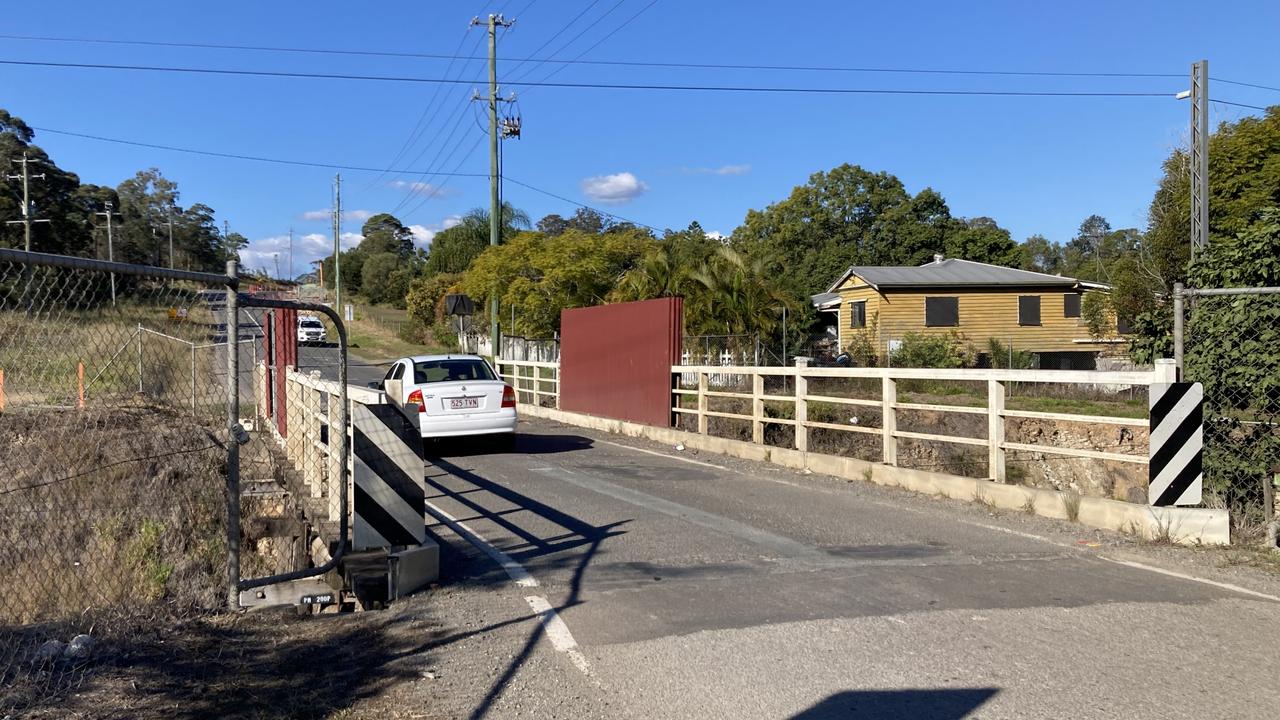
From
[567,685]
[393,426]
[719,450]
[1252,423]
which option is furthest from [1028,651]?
[719,450]

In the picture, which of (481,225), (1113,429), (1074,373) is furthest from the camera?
(481,225)

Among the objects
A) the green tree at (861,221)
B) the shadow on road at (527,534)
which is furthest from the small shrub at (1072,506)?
the green tree at (861,221)

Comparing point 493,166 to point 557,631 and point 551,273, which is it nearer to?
point 551,273

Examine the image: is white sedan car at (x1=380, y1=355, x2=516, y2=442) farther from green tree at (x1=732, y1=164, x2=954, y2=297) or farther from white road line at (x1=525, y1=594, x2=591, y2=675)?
green tree at (x1=732, y1=164, x2=954, y2=297)

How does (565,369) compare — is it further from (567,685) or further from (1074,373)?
(567,685)

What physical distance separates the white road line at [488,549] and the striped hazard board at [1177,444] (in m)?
5.27

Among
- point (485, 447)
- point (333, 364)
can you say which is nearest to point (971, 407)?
point (485, 447)

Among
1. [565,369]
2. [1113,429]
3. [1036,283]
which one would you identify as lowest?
[1113,429]

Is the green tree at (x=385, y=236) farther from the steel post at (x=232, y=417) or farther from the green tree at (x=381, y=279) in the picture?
the steel post at (x=232, y=417)

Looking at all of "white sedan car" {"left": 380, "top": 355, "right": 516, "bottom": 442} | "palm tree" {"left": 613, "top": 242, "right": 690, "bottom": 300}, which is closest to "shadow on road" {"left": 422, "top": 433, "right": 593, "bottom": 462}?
"white sedan car" {"left": 380, "top": 355, "right": 516, "bottom": 442}

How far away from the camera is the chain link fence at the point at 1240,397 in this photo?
8.53 m

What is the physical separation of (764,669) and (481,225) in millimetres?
61616

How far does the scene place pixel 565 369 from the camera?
22.8 metres

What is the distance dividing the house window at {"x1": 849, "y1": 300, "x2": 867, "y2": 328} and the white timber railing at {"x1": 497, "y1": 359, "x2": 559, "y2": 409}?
17.9m
